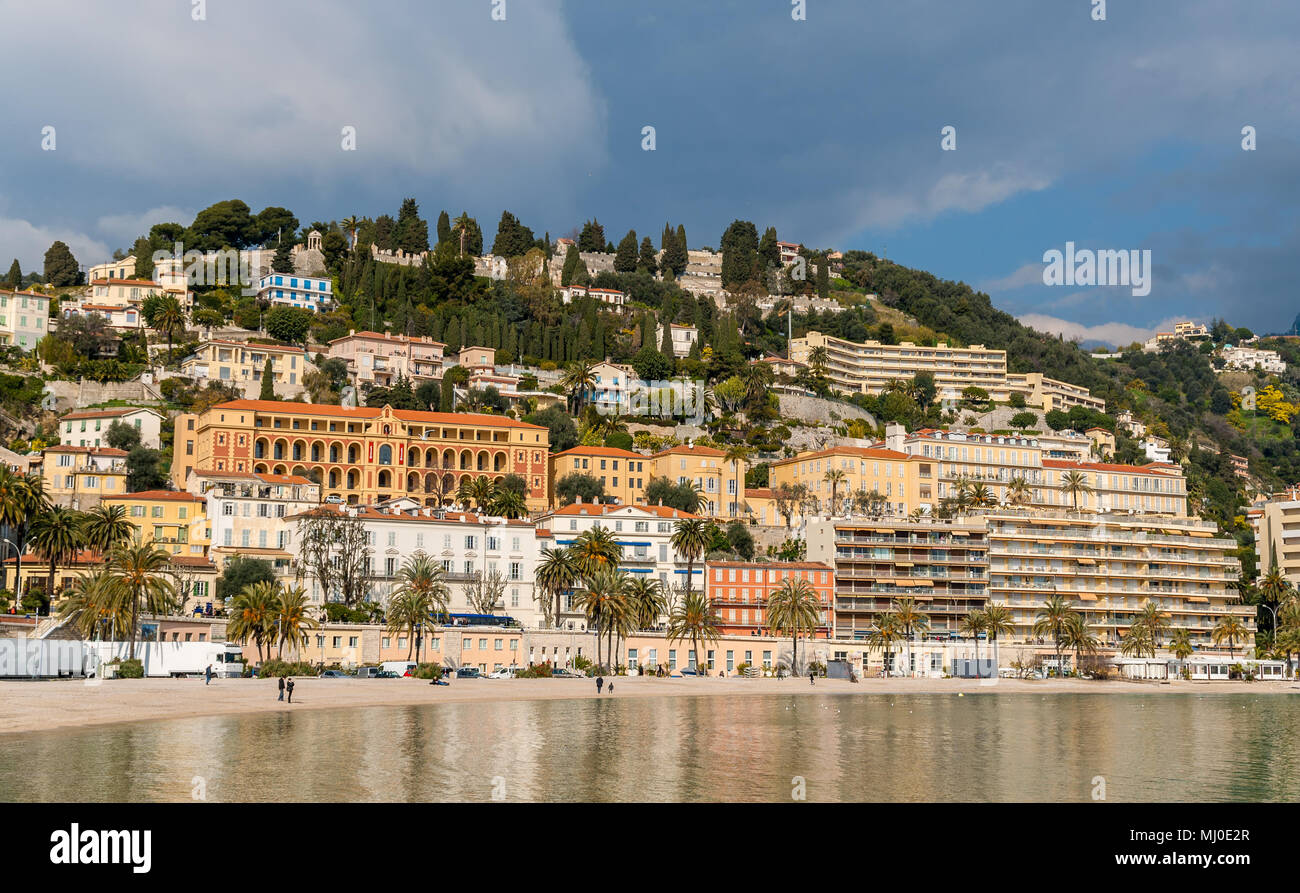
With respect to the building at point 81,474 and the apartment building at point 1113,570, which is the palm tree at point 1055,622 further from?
the building at point 81,474

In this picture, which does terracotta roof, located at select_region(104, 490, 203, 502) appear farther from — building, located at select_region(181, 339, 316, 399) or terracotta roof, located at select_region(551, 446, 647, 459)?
terracotta roof, located at select_region(551, 446, 647, 459)

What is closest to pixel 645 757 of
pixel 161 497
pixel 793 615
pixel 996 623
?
pixel 793 615

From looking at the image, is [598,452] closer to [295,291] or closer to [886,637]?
[886,637]

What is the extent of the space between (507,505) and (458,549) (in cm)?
1474

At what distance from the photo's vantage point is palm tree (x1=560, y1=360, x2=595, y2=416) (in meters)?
164

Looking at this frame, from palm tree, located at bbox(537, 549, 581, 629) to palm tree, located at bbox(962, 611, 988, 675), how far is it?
38131mm

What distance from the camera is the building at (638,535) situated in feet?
370

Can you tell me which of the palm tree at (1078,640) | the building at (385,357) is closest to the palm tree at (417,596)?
the palm tree at (1078,640)

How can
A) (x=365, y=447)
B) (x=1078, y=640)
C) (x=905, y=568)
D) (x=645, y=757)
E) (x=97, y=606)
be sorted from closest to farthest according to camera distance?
(x=645, y=757) < (x=97, y=606) < (x=1078, y=640) < (x=905, y=568) < (x=365, y=447)

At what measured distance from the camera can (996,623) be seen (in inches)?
4604

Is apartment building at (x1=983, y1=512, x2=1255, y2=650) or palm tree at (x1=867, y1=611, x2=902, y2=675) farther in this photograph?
apartment building at (x1=983, y1=512, x2=1255, y2=650)


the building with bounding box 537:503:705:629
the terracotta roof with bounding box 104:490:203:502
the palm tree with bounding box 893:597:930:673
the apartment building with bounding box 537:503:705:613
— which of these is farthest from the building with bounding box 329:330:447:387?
the palm tree with bounding box 893:597:930:673
